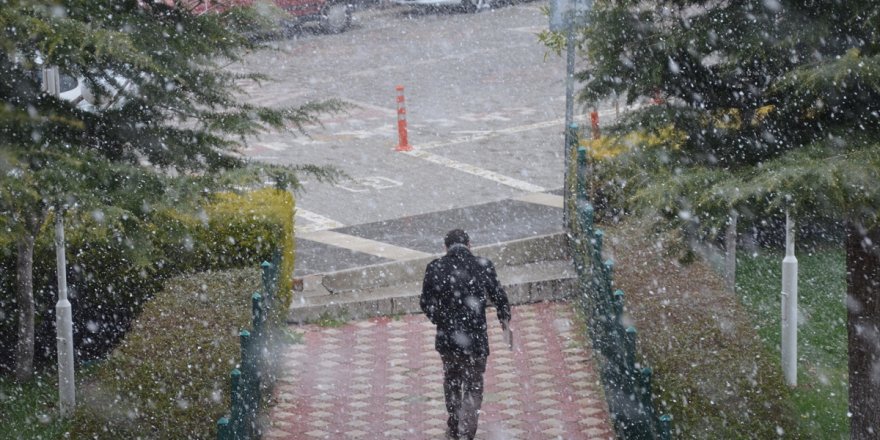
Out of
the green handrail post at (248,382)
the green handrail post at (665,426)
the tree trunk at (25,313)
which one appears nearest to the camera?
the green handrail post at (665,426)

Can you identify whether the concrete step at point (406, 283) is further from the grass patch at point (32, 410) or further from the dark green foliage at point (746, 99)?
the dark green foliage at point (746, 99)

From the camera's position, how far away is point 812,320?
11.4 metres

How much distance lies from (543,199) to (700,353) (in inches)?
278

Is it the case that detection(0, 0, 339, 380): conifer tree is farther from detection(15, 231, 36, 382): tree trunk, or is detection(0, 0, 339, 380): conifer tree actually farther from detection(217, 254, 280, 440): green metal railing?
detection(15, 231, 36, 382): tree trunk

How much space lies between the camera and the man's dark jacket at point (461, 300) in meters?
8.70

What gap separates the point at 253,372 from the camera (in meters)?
8.01

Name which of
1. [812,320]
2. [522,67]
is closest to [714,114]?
[812,320]

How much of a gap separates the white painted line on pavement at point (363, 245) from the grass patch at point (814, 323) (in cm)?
326

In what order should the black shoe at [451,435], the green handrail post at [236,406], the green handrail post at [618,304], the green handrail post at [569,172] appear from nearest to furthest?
the green handrail post at [236,406] → the green handrail post at [618,304] → the black shoe at [451,435] → the green handrail post at [569,172]

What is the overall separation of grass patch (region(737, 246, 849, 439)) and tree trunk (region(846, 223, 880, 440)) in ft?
2.41

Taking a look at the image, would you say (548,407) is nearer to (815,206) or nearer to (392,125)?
(815,206)

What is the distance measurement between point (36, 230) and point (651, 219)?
180 inches

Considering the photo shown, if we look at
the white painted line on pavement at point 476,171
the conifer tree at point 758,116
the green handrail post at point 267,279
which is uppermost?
the conifer tree at point 758,116

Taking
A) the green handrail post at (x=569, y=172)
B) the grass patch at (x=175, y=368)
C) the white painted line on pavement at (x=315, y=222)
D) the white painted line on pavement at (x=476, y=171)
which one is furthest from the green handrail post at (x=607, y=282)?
the white painted line on pavement at (x=476, y=171)
